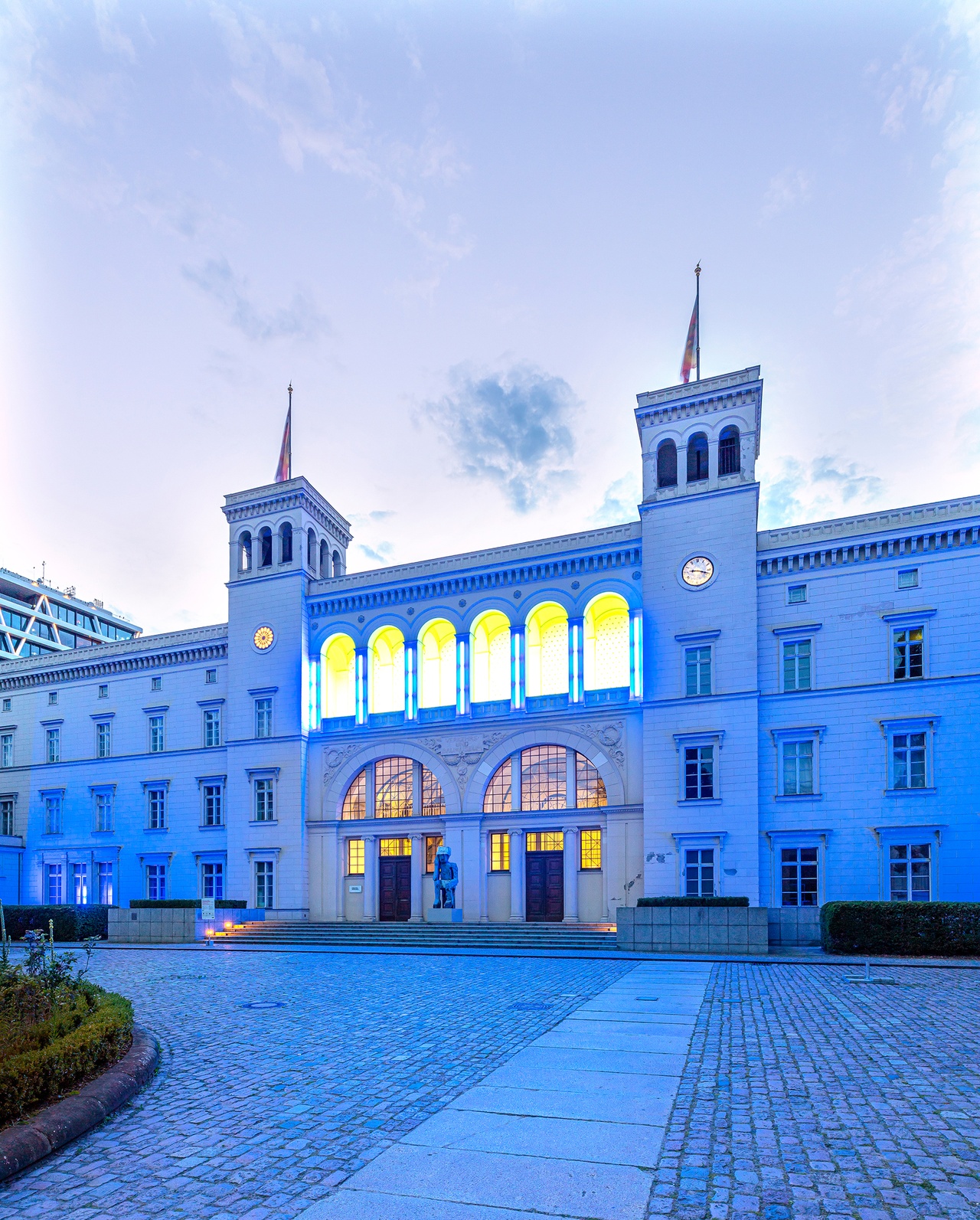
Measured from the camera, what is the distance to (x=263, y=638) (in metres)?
42.2

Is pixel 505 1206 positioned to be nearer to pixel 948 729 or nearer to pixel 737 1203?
pixel 737 1203

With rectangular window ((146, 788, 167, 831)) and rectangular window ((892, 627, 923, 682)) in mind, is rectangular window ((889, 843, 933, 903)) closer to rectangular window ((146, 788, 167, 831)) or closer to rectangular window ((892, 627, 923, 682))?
rectangular window ((892, 627, 923, 682))

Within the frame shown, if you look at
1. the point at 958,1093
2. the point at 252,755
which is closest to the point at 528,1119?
the point at 958,1093

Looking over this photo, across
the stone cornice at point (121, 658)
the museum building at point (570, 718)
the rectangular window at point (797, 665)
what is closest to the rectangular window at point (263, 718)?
the museum building at point (570, 718)

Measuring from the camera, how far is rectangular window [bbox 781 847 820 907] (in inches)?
1235

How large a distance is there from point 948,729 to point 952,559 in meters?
5.90

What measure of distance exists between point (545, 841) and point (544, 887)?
5.84ft

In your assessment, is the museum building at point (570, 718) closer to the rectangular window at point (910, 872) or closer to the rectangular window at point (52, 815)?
the rectangular window at point (910, 872)

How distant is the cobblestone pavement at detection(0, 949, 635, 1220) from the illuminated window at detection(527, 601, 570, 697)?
17.3 meters

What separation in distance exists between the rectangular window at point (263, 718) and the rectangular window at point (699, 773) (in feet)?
63.3

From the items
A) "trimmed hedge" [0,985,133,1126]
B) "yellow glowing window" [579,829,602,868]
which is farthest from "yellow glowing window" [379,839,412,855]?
"trimmed hedge" [0,985,133,1126]

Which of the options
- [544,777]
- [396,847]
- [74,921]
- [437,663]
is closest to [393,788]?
[396,847]

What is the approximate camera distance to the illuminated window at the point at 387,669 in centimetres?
4094

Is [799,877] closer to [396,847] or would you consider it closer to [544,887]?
[544,887]
